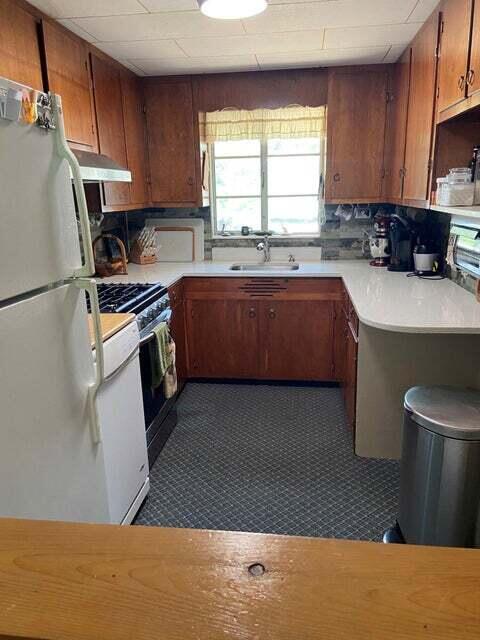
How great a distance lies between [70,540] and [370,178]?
345 cm

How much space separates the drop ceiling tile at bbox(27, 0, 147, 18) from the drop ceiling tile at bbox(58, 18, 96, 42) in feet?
0.29

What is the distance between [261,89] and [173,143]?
796 mm

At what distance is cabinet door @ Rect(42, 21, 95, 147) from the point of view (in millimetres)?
2400

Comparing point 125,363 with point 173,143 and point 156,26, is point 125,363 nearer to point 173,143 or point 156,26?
point 156,26

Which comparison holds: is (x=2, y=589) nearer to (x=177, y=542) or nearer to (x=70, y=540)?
(x=70, y=540)

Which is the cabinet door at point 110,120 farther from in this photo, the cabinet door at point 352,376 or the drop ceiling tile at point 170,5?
the cabinet door at point 352,376

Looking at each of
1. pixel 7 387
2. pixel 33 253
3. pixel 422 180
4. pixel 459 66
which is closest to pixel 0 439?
pixel 7 387

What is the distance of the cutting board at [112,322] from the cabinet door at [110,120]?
3.90 ft

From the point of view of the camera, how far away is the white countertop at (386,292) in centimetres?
206

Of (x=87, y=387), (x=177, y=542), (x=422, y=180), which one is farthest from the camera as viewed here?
(x=422, y=180)

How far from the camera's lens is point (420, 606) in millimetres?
558

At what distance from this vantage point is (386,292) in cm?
273

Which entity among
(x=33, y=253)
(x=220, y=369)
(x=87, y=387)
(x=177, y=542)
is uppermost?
(x=33, y=253)

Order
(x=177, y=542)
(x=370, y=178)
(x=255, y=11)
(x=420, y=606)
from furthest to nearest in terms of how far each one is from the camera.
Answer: (x=370, y=178), (x=255, y=11), (x=177, y=542), (x=420, y=606)
